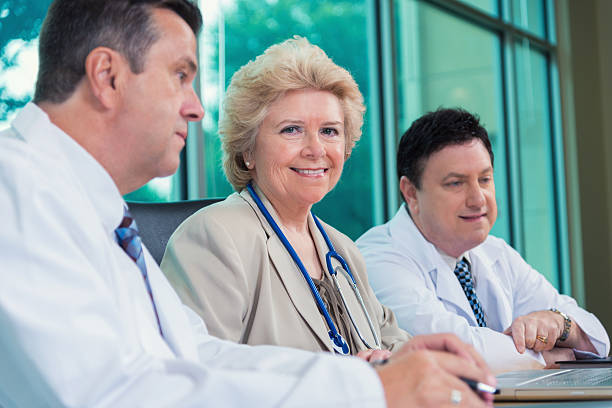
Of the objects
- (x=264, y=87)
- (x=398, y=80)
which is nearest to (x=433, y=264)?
(x=264, y=87)

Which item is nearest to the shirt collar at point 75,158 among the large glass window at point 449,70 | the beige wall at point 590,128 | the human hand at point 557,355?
the human hand at point 557,355

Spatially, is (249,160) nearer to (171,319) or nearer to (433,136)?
(433,136)

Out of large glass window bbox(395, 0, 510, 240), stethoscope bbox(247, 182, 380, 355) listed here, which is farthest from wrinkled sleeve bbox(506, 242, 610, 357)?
large glass window bbox(395, 0, 510, 240)

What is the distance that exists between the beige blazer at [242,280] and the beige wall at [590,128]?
18.3 ft

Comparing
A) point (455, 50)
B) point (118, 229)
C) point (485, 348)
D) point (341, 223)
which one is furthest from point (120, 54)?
point (455, 50)

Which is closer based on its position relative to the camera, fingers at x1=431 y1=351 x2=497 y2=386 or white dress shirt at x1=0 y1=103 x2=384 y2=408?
white dress shirt at x1=0 y1=103 x2=384 y2=408

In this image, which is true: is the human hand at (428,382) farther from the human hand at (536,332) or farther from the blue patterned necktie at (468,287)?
the blue patterned necktie at (468,287)

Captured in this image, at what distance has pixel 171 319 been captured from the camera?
1.08 meters

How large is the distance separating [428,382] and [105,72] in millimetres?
650

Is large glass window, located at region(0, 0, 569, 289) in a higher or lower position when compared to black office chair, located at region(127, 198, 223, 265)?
higher

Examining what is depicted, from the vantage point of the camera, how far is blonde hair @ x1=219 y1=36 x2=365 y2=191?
1813 millimetres

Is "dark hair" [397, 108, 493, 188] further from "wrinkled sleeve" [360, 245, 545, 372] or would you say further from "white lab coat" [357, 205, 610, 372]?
"wrinkled sleeve" [360, 245, 545, 372]

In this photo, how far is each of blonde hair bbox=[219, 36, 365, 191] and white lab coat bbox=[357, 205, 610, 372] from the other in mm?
629

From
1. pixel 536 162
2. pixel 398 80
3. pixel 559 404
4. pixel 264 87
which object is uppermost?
pixel 398 80
